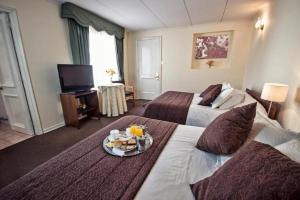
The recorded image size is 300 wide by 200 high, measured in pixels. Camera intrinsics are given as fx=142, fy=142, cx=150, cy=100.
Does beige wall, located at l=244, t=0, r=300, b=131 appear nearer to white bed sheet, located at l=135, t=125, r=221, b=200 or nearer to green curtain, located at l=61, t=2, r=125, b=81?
white bed sheet, located at l=135, t=125, r=221, b=200

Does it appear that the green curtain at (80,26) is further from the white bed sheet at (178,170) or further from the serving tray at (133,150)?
the white bed sheet at (178,170)

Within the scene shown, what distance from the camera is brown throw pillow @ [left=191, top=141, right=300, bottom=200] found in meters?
0.56

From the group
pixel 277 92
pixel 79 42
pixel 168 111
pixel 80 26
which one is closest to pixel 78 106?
pixel 79 42

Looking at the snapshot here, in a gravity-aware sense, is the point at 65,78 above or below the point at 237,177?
above

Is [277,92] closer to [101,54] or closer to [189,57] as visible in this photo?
[189,57]

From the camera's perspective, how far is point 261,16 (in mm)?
3012

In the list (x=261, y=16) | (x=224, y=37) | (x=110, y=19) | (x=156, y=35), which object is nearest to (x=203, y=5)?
(x=261, y=16)

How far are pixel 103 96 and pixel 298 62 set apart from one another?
3505 millimetres

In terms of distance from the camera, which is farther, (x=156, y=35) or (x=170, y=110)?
(x=156, y=35)

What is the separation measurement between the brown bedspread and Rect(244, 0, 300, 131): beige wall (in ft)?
5.17

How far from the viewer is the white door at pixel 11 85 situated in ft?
7.72

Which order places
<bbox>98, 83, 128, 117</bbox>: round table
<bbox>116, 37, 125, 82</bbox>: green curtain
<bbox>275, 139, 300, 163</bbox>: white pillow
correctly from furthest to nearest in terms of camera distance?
<bbox>116, 37, 125, 82</bbox>: green curtain < <bbox>98, 83, 128, 117</bbox>: round table < <bbox>275, 139, 300, 163</bbox>: white pillow

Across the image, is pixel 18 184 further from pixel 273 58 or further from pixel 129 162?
pixel 273 58

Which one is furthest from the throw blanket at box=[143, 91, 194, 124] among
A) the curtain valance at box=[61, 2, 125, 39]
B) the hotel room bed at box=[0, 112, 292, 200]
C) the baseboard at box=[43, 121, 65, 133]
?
the curtain valance at box=[61, 2, 125, 39]
